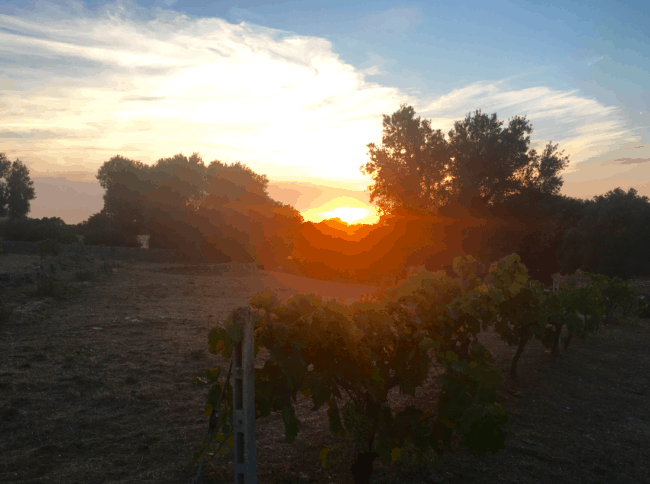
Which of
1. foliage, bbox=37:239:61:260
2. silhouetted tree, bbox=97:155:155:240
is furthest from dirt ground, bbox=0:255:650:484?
silhouetted tree, bbox=97:155:155:240

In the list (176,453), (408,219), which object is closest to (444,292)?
(176,453)

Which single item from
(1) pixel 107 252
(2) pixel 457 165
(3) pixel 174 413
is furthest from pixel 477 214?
(1) pixel 107 252

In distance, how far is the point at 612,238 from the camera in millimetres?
19078

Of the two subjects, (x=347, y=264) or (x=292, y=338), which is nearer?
(x=292, y=338)

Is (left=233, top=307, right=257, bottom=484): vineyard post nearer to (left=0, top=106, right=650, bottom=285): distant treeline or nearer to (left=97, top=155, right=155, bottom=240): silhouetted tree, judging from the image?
(left=0, top=106, right=650, bottom=285): distant treeline

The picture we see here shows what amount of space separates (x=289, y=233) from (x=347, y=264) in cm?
634

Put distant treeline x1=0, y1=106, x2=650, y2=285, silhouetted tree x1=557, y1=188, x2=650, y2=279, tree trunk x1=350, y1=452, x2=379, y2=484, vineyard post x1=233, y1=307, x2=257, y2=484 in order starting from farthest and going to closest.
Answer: distant treeline x1=0, y1=106, x2=650, y2=285 → silhouetted tree x1=557, y1=188, x2=650, y2=279 → tree trunk x1=350, y1=452, x2=379, y2=484 → vineyard post x1=233, y1=307, x2=257, y2=484

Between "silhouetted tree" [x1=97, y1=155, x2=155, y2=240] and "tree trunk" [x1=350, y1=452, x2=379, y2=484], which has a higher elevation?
"silhouetted tree" [x1=97, y1=155, x2=155, y2=240]

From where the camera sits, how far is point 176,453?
12.6 feet

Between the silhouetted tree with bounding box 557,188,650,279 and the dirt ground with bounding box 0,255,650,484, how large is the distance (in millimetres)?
10648

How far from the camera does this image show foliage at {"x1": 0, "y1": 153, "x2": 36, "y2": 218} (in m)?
34.1

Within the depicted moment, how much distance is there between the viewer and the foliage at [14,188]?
34062 millimetres

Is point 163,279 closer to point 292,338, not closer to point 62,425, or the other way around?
point 62,425

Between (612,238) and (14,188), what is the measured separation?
142ft
